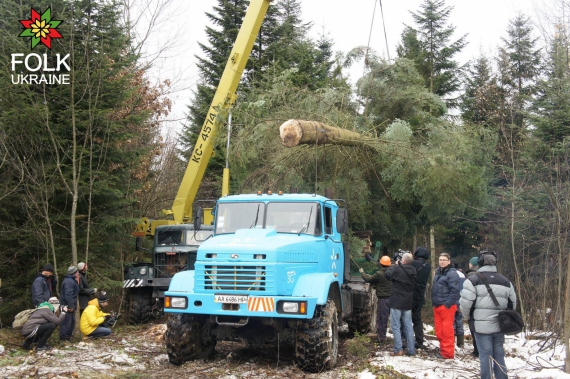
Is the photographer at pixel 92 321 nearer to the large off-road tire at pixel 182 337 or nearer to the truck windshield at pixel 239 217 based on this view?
the large off-road tire at pixel 182 337

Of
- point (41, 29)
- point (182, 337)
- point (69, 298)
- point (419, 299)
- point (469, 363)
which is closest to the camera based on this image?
point (182, 337)

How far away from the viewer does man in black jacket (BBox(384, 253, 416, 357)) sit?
8.48 metres

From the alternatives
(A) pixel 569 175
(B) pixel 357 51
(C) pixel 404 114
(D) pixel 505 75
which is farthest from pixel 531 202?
(D) pixel 505 75

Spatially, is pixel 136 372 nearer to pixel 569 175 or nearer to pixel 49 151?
pixel 49 151

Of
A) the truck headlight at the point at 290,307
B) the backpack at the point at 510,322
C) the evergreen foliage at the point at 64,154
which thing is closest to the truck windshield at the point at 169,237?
the evergreen foliage at the point at 64,154

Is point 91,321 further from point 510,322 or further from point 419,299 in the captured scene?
point 510,322

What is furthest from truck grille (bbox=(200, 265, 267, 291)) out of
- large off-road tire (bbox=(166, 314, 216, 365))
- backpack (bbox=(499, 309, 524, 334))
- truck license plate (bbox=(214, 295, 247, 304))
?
backpack (bbox=(499, 309, 524, 334))

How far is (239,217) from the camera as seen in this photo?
341 inches

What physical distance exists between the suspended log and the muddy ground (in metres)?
3.63

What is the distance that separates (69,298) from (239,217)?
3401 mm

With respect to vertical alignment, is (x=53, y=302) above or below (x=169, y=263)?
below

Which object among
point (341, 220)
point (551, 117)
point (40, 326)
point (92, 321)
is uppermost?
point (551, 117)

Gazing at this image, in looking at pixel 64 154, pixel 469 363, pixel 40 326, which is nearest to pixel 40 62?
pixel 64 154

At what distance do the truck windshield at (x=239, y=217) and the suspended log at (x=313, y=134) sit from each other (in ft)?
5.77
